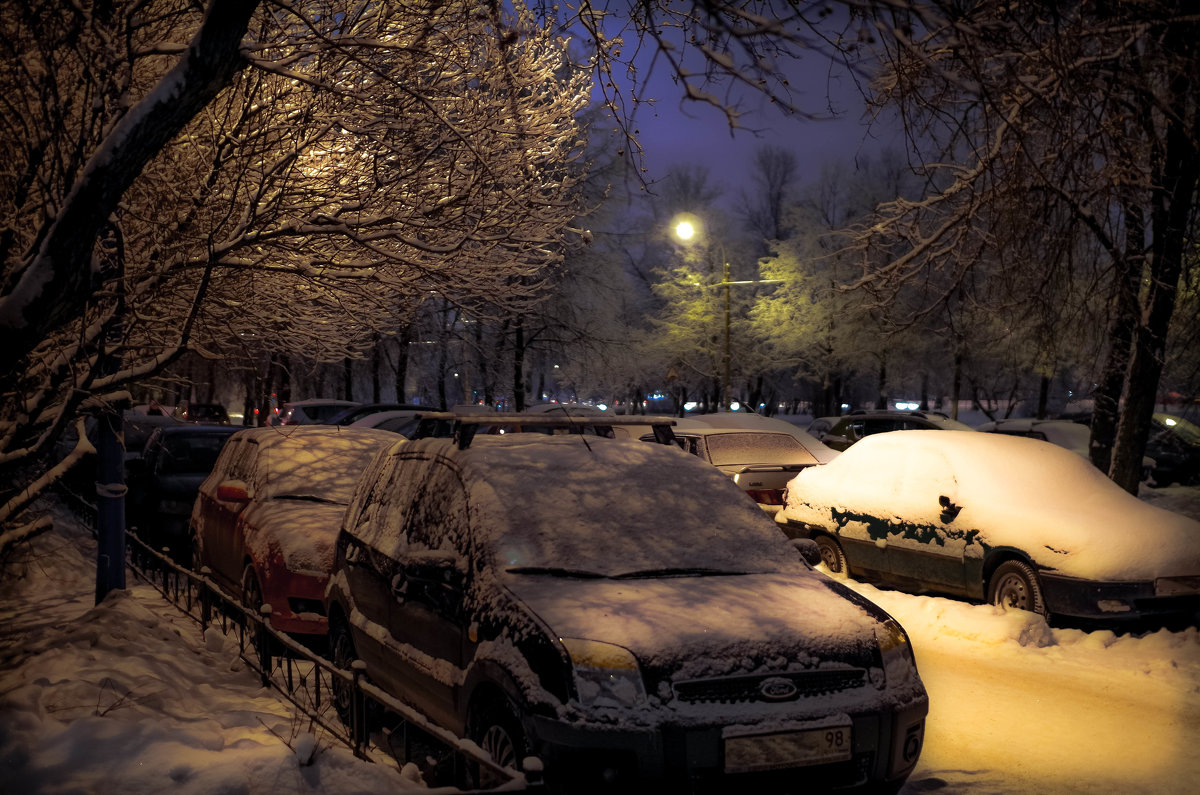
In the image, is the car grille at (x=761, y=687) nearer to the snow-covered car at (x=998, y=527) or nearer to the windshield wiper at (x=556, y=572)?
the windshield wiper at (x=556, y=572)

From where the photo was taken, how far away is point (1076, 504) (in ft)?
28.7

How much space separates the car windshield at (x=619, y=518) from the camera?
15.2ft

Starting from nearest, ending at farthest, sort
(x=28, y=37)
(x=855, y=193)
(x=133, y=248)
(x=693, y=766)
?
(x=693, y=766), (x=28, y=37), (x=133, y=248), (x=855, y=193)

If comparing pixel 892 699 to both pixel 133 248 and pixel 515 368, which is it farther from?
pixel 515 368

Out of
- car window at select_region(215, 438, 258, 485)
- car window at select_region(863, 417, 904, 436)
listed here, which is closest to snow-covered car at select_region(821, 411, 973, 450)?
car window at select_region(863, 417, 904, 436)

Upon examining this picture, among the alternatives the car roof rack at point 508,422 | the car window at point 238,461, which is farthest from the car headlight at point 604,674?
the car window at point 238,461

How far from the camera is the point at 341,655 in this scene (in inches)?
239

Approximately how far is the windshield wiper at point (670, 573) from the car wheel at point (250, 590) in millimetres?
4130

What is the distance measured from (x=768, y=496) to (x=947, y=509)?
3520 mm

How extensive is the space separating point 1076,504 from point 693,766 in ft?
21.3

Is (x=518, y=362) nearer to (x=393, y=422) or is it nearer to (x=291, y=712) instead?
(x=393, y=422)

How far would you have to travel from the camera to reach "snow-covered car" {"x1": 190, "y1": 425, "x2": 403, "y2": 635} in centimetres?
726

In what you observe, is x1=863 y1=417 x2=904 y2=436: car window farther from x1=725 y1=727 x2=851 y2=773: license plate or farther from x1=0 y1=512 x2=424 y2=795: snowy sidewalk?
x1=725 y1=727 x2=851 y2=773: license plate

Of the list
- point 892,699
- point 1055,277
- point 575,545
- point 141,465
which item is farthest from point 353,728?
point 141,465
